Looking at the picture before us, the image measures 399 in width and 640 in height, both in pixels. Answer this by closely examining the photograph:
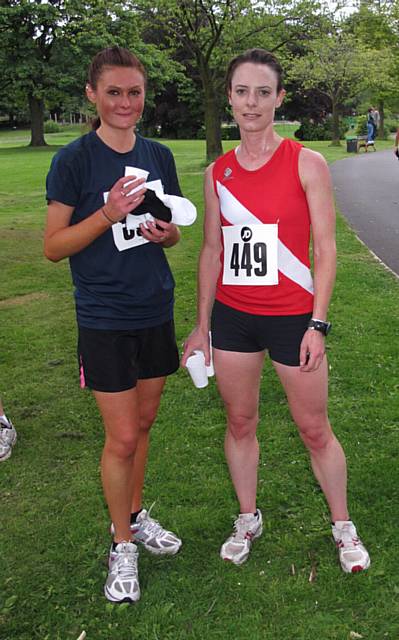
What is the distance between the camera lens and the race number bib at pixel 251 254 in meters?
2.65

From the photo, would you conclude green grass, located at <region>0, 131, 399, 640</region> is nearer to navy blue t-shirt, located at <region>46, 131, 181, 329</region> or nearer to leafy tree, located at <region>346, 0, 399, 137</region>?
navy blue t-shirt, located at <region>46, 131, 181, 329</region>

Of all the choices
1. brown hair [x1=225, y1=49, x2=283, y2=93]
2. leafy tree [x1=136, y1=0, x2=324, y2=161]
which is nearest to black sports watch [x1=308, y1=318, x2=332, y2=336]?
brown hair [x1=225, y1=49, x2=283, y2=93]

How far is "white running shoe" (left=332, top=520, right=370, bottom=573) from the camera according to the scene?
3021mm

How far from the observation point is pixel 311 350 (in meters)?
2.64

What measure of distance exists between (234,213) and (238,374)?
677 mm

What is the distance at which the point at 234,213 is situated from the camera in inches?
106

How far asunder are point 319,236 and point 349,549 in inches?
56.6

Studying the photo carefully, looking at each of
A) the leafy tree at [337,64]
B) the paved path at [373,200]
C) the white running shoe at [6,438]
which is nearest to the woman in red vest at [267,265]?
the white running shoe at [6,438]

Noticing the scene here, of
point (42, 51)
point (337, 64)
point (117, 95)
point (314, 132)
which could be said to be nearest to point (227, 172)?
point (117, 95)

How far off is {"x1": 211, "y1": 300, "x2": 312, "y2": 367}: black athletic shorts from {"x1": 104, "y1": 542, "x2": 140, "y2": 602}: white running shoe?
39.0 inches

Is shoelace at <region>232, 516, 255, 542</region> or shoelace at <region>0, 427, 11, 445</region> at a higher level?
shoelace at <region>232, 516, 255, 542</region>

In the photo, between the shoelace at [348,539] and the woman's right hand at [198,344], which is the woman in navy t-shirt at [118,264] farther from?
the shoelace at [348,539]

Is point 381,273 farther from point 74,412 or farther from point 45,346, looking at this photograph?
point 74,412

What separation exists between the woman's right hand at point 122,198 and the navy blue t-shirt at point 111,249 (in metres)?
0.15
